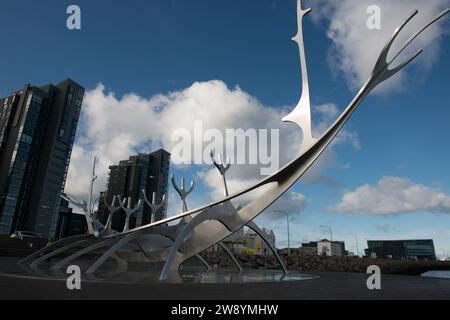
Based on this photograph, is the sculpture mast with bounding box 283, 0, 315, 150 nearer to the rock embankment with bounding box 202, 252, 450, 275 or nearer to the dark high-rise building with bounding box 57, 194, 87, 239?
the rock embankment with bounding box 202, 252, 450, 275

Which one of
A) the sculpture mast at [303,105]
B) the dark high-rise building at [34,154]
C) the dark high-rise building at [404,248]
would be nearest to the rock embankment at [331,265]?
the sculpture mast at [303,105]

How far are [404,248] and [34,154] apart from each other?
121818 millimetres

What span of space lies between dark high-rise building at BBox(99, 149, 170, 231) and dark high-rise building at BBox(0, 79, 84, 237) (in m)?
28.3

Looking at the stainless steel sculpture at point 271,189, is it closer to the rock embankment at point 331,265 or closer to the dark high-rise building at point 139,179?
the rock embankment at point 331,265

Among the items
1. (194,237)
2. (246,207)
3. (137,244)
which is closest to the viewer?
(246,207)

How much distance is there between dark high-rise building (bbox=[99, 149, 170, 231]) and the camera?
104812 millimetres

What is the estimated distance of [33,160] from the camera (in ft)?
236

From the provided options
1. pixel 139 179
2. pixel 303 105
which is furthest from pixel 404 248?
pixel 303 105

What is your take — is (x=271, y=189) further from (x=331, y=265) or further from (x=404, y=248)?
(x=404, y=248)

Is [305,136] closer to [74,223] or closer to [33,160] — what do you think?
[33,160]

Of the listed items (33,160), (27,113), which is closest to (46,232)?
(33,160)

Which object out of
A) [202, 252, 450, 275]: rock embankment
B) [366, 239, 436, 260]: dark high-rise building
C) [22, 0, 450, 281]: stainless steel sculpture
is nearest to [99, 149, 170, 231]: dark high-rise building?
[202, 252, 450, 275]: rock embankment
